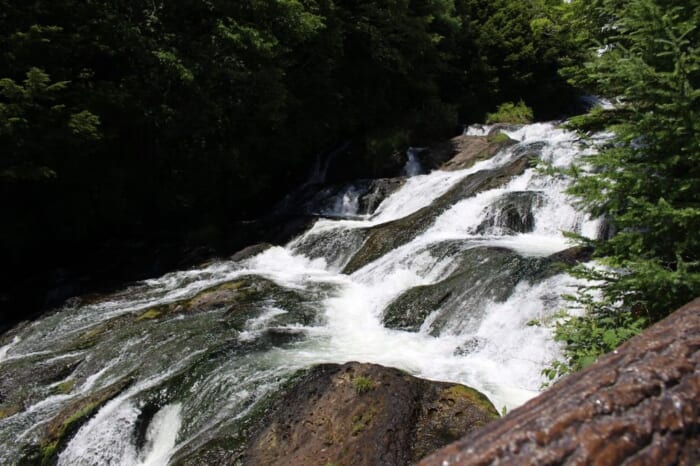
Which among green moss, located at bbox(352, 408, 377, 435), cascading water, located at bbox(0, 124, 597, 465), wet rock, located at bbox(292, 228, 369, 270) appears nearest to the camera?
green moss, located at bbox(352, 408, 377, 435)

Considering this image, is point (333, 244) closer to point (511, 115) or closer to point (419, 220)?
point (419, 220)

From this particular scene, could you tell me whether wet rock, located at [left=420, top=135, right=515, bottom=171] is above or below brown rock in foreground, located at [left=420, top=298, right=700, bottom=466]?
below

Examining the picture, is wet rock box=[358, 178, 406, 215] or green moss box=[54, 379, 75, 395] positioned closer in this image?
green moss box=[54, 379, 75, 395]

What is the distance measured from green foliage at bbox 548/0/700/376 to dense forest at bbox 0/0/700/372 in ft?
0.06

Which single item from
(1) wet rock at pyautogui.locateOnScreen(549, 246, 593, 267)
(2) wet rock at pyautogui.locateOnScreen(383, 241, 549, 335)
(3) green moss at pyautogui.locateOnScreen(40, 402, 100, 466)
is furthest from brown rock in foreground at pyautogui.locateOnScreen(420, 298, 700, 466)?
(1) wet rock at pyautogui.locateOnScreen(549, 246, 593, 267)

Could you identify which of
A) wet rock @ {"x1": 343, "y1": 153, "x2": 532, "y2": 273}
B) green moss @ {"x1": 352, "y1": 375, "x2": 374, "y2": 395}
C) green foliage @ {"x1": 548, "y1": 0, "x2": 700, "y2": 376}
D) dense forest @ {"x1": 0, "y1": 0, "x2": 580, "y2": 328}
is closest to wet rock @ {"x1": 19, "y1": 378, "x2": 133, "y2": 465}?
green moss @ {"x1": 352, "y1": 375, "x2": 374, "y2": 395}

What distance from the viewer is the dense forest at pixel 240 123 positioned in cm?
397

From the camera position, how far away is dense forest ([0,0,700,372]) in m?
3.97

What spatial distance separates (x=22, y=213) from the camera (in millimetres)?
14203

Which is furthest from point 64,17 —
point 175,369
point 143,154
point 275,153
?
point 175,369

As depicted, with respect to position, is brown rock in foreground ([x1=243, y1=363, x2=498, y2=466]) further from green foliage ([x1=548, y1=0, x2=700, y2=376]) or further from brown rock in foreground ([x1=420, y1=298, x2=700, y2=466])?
brown rock in foreground ([x1=420, y1=298, x2=700, y2=466])

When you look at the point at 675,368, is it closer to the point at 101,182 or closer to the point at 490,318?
the point at 490,318

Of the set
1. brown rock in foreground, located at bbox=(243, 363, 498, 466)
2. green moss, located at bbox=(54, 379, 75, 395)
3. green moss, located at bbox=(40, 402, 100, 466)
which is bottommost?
green moss, located at bbox=(54, 379, 75, 395)

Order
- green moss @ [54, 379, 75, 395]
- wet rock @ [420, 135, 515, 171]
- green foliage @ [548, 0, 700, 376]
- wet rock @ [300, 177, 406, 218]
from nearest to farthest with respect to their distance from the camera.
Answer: green foliage @ [548, 0, 700, 376]
green moss @ [54, 379, 75, 395]
wet rock @ [300, 177, 406, 218]
wet rock @ [420, 135, 515, 171]
